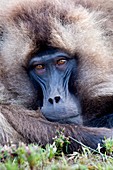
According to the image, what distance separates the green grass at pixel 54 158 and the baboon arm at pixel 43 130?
0.12 metres

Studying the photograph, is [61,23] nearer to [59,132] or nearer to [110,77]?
[110,77]

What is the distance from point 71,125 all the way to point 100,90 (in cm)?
70

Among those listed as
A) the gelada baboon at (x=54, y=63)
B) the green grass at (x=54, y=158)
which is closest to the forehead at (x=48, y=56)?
the gelada baboon at (x=54, y=63)

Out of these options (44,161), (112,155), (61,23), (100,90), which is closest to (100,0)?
(61,23)

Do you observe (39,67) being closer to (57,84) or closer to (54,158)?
(57,84)

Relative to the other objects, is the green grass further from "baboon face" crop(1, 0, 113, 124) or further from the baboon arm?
"baboon face" crop(1, 0, 113, 124)

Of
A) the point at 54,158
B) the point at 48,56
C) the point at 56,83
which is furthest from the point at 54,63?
the point at 54,158

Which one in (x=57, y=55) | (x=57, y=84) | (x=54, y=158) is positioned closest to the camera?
(x=54, y=158)

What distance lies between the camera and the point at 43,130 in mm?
5449

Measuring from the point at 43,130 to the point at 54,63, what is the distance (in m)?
0.91

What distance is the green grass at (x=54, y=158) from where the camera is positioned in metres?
3.95

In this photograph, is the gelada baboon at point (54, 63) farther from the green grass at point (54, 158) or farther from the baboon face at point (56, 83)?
the green grass at point (54, 158)

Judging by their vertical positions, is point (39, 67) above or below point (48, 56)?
below

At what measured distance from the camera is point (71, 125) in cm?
547
